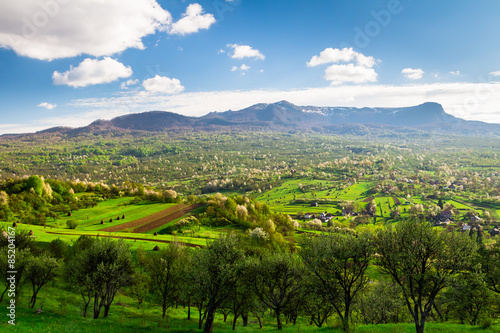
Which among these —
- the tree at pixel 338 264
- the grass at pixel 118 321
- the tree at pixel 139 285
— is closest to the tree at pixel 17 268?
the grass at pixel 118 321

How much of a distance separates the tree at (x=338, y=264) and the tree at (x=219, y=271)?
39.8ft

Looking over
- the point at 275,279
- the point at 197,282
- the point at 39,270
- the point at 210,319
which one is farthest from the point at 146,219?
the point at 275,279

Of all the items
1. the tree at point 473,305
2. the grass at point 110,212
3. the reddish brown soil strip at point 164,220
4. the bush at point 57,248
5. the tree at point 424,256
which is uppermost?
the tree at point 424,256

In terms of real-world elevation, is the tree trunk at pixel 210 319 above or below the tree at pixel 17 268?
below

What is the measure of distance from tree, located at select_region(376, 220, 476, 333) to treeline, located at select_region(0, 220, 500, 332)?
12 cm

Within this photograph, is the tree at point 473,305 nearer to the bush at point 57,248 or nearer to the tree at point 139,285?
the tree at point 139,285

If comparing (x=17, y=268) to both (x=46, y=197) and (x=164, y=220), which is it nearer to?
(x=164, y=220)

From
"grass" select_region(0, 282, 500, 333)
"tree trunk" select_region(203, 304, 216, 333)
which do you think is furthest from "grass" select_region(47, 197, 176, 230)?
"tree trunk" select_region(203, 304, 216, 333)

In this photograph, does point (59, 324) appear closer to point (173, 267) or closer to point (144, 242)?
point (173, 267)

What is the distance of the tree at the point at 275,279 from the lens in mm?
40500

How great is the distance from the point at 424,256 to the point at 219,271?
29512 millimetres

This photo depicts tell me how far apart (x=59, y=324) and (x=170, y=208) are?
101m

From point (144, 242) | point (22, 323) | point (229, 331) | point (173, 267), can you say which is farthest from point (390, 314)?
point (144, 242)

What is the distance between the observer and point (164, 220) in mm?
112938
